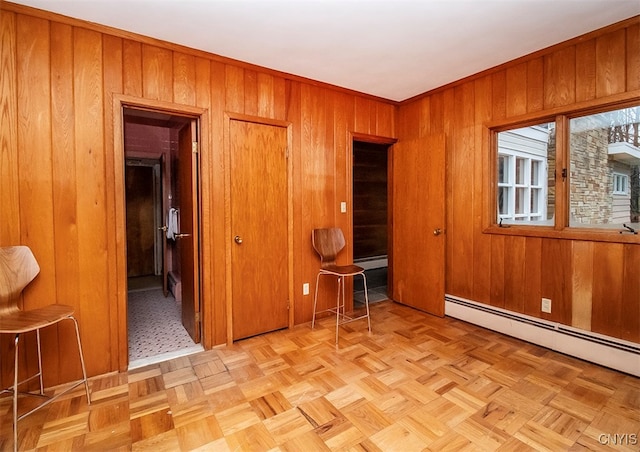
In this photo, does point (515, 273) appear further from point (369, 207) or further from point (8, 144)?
point (8, 144)

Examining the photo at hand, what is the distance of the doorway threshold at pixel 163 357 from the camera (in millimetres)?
2410

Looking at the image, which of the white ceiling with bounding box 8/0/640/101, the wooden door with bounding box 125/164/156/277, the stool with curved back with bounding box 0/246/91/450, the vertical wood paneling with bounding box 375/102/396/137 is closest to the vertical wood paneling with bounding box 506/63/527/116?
the white ceiling with bounding box 8/0/640/101

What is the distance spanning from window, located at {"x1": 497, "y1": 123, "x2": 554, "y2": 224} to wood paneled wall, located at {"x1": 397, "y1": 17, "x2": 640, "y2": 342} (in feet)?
0.55

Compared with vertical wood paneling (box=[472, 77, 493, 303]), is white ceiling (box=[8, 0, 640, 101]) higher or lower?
higher

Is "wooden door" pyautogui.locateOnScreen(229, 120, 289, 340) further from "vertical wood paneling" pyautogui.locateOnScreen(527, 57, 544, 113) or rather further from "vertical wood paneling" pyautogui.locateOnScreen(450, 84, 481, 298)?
"vertical wood paneling" pyautogui.locateOnScreen(527, 57, 544, 113)

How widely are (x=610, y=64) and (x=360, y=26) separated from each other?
1829 mm

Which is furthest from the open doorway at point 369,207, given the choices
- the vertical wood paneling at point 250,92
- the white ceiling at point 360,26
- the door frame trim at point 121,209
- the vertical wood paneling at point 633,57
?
the door frame trim at point 121,209

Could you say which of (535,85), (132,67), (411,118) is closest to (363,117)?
(411,118)

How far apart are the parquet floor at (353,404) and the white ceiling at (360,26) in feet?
8.10

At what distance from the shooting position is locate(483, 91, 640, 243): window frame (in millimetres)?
2266

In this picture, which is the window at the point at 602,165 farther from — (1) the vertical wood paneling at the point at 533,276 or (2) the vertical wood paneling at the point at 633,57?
(1) the vertical wood paneling at the point at 533,276

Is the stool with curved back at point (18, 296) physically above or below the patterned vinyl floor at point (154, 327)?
above

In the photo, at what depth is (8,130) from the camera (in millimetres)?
1941

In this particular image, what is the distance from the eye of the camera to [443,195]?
331cm
